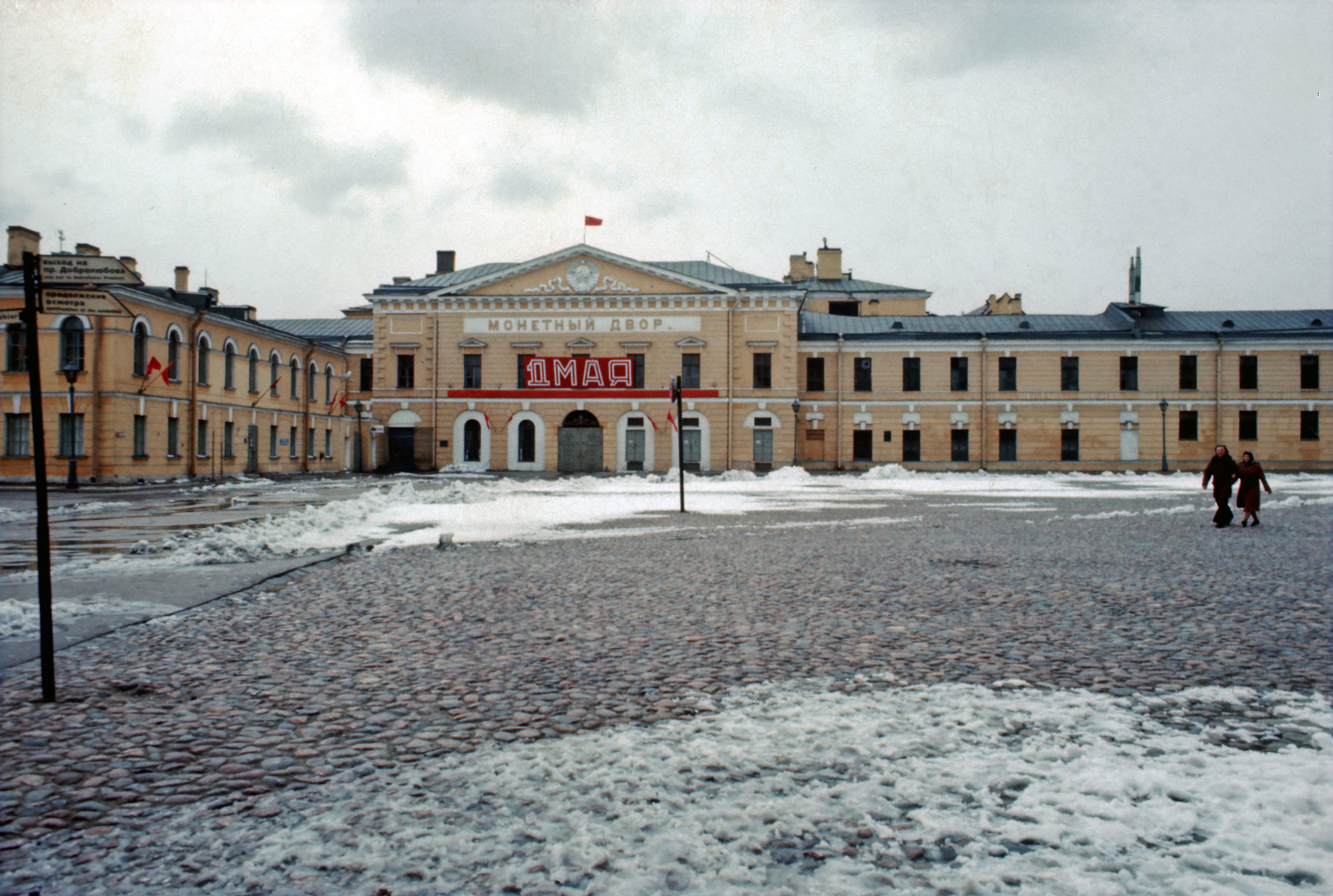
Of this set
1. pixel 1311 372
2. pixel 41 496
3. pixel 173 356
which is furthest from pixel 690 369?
pixel 41 496

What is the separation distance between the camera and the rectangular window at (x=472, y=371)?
46094 millimetres

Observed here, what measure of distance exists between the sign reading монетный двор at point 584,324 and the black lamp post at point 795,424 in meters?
6.23

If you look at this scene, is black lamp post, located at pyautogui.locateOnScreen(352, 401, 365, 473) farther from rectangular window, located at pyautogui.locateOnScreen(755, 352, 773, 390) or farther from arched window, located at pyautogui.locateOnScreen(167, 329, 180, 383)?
rectangular window, located at pyautogui.locateOnScreen(755, 352, 773, 390)

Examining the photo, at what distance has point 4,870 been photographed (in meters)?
2.68

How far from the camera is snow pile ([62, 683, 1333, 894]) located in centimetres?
263

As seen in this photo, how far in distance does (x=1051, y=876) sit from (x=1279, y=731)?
192 cm

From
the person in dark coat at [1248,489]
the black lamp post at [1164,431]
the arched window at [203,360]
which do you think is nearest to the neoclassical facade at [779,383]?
the black lamp post at [1164,431]

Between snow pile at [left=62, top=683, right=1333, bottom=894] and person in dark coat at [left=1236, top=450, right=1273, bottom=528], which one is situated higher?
person in dark coat at [left=1236, top=450, right=1273, bottom=528]

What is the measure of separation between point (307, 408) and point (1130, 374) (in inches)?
1658

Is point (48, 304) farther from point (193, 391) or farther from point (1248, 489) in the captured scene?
point (193, 391)

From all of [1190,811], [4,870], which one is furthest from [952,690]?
[4,870]

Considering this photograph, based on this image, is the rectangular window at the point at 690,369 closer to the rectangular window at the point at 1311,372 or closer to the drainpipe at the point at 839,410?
the drainpipe at the point at 839,410

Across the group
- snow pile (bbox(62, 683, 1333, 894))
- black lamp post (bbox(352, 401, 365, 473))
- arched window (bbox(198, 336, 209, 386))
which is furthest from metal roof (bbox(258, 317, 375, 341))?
snow pile (bbox(62, 683, 1333, 894))

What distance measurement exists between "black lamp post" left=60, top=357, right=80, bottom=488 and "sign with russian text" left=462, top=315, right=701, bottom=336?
1948 cm
